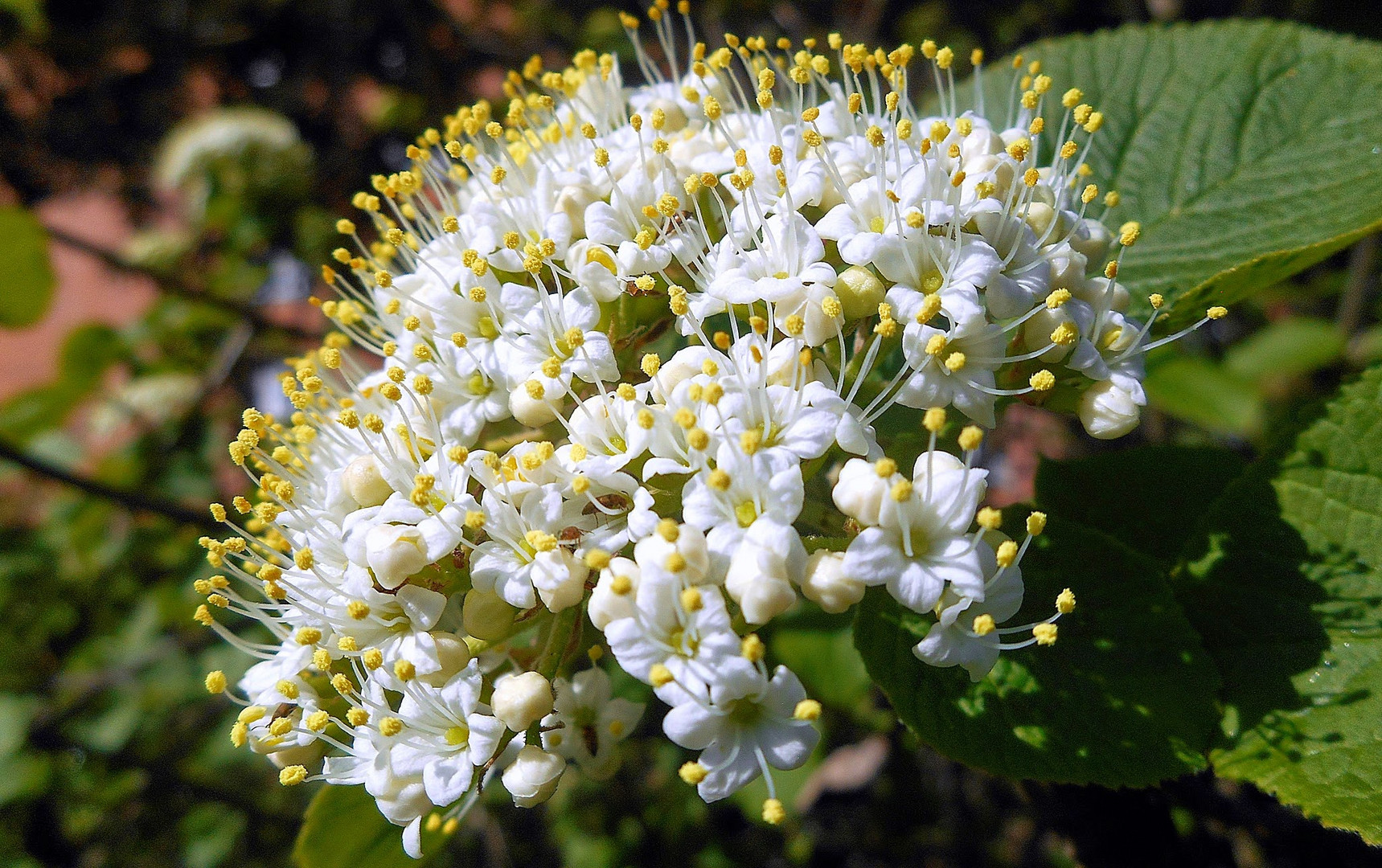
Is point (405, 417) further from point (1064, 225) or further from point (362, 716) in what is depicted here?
point (1064, 225)

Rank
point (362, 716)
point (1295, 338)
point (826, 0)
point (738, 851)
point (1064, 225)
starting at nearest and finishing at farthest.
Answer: point (362, 716) → point (1064, 225) → point (738, 851) → point (1295, 338) → point (826, 0)

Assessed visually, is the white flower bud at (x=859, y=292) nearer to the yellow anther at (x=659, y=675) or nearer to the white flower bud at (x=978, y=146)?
the white flower bud at (x=978, y=146)

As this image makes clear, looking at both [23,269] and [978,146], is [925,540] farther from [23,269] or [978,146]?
[23,269]

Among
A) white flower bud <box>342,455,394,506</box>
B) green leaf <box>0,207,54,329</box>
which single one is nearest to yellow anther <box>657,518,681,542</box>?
white flower bud <box>342,455,394,506</box>

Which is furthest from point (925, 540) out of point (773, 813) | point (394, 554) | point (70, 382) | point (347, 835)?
point (70, 382)

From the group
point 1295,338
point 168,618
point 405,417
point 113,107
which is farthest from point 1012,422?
point 113,107

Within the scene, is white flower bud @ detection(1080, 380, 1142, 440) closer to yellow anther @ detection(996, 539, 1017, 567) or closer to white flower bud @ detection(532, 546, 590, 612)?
yellow anther @ detection(996, 539, 1017, 567)
